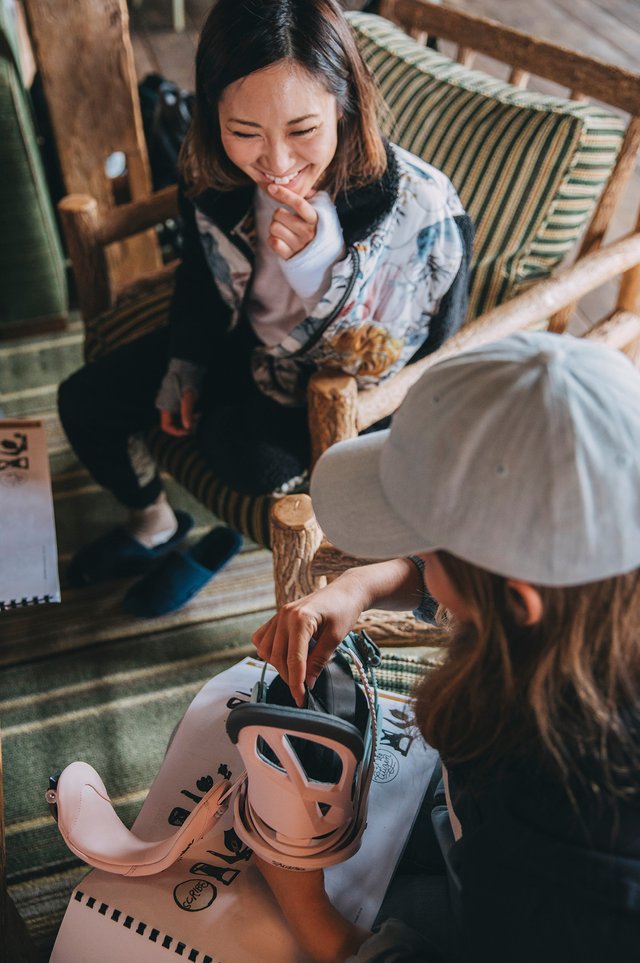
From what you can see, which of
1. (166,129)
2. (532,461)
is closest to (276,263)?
(532,461)

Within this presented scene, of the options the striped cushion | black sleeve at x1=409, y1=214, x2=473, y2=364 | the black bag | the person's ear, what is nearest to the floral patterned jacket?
black sleeve at x1=409, y1=214, x2=473, y2=364

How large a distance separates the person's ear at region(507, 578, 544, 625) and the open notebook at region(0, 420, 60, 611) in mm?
556

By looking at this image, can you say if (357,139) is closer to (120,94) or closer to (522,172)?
(522,172)

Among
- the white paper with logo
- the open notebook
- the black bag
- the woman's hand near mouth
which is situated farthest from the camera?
the black bag

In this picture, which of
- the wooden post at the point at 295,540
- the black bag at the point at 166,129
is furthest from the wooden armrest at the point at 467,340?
the black bag at the point at 166,129

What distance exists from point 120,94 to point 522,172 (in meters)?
0.97

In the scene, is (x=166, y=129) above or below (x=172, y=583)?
above

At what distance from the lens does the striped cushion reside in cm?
132

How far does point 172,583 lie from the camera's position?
1.61 metres

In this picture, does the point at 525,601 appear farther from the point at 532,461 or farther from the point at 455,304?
the point at 455,304

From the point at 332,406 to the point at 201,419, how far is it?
0.39 meters

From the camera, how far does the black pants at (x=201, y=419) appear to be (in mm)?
1285

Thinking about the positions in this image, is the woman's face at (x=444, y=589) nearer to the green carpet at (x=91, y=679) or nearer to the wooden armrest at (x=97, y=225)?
the green carpet at (x=91, y=679)

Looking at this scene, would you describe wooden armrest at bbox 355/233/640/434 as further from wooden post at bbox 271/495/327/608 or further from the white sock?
the white sock
